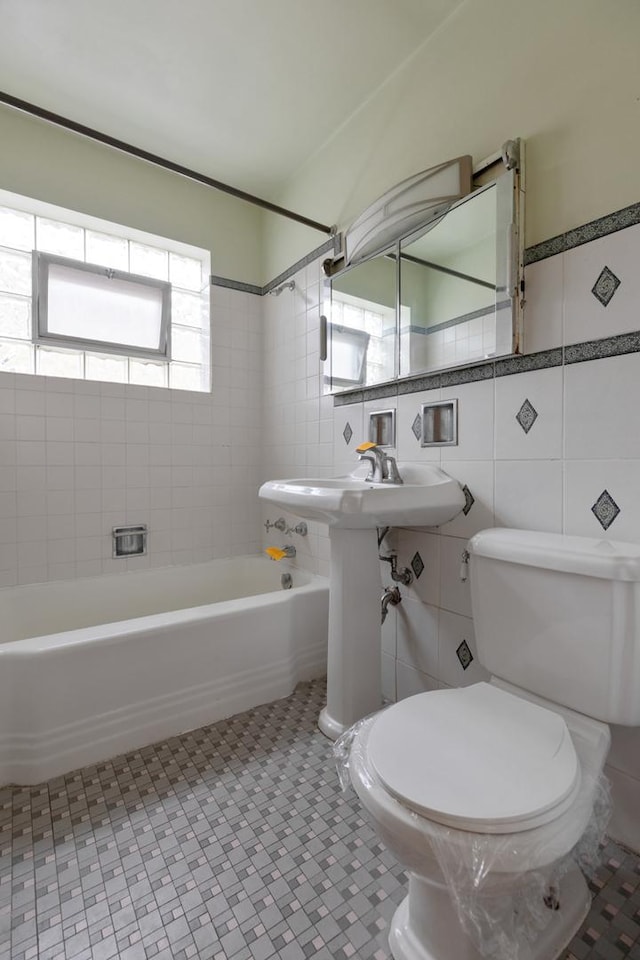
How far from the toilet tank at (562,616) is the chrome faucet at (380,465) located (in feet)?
1.53

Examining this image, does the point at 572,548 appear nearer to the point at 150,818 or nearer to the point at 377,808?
the point at 377,808

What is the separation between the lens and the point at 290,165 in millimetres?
2305

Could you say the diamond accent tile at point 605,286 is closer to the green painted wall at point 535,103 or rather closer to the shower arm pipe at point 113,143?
the green painted wall at point 535,103

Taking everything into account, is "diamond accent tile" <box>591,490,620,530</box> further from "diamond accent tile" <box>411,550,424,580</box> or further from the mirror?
"diamond accent tile" <box>411,550,424,580</box>

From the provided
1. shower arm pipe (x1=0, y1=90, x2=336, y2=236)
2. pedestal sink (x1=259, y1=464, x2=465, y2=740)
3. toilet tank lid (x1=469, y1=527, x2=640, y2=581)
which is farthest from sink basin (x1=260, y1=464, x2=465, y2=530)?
shower arm pipe (x1=0, y1=90, x2=336, y2=236)

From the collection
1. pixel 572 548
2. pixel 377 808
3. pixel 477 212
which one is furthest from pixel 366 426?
pixel 377 808

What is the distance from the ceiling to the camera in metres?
1.52

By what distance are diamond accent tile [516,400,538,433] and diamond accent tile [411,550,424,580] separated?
62cm

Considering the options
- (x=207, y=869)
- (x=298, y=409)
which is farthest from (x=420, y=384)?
(x=207, y=869)

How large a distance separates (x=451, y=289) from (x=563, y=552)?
97cm

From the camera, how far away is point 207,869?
109 cm

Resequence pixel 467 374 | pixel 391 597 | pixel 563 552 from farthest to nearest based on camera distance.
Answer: pixel 391 597, pixel 467 374, pixel 563 552

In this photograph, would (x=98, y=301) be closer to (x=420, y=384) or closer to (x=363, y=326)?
(x=363, y=326)

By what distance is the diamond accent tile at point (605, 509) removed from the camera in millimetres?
1144
